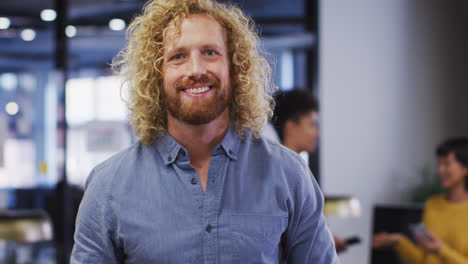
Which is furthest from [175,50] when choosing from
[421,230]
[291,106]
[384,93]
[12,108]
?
[384,93]

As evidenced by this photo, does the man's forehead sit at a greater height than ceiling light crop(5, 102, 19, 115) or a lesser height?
greater

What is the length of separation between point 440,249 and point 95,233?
222 centimetres

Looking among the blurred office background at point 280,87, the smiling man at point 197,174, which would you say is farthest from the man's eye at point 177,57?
the blurred office background at point 280,87

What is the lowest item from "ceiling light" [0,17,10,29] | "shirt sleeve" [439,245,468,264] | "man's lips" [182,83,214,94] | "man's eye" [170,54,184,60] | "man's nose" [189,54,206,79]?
"shirt sleeve" [439,245,468,264]

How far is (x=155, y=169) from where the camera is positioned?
1.22 metres

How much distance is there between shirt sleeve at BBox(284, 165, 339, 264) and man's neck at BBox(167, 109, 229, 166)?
0.85ft

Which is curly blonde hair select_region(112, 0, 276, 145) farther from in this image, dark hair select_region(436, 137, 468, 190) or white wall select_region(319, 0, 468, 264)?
white wall select_region(319, 0, 468, 264)

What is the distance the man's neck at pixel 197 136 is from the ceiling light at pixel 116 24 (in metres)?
2.75

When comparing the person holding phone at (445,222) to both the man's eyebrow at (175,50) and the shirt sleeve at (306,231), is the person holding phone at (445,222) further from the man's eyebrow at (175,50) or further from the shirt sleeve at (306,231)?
the man's eyebrow at (175,50)

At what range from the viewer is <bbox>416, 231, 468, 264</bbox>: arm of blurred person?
2641 mm

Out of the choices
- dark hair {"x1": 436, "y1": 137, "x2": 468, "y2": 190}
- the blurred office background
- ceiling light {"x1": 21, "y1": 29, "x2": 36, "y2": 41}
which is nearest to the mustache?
dark hair {"x1": 436, "y1": 137, "x2": 468, "y2": 190}

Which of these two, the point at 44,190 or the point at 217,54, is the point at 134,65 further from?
the point at 44,190

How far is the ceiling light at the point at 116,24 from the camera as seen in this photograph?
3.77 metres

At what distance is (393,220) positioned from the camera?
9.92 feet
